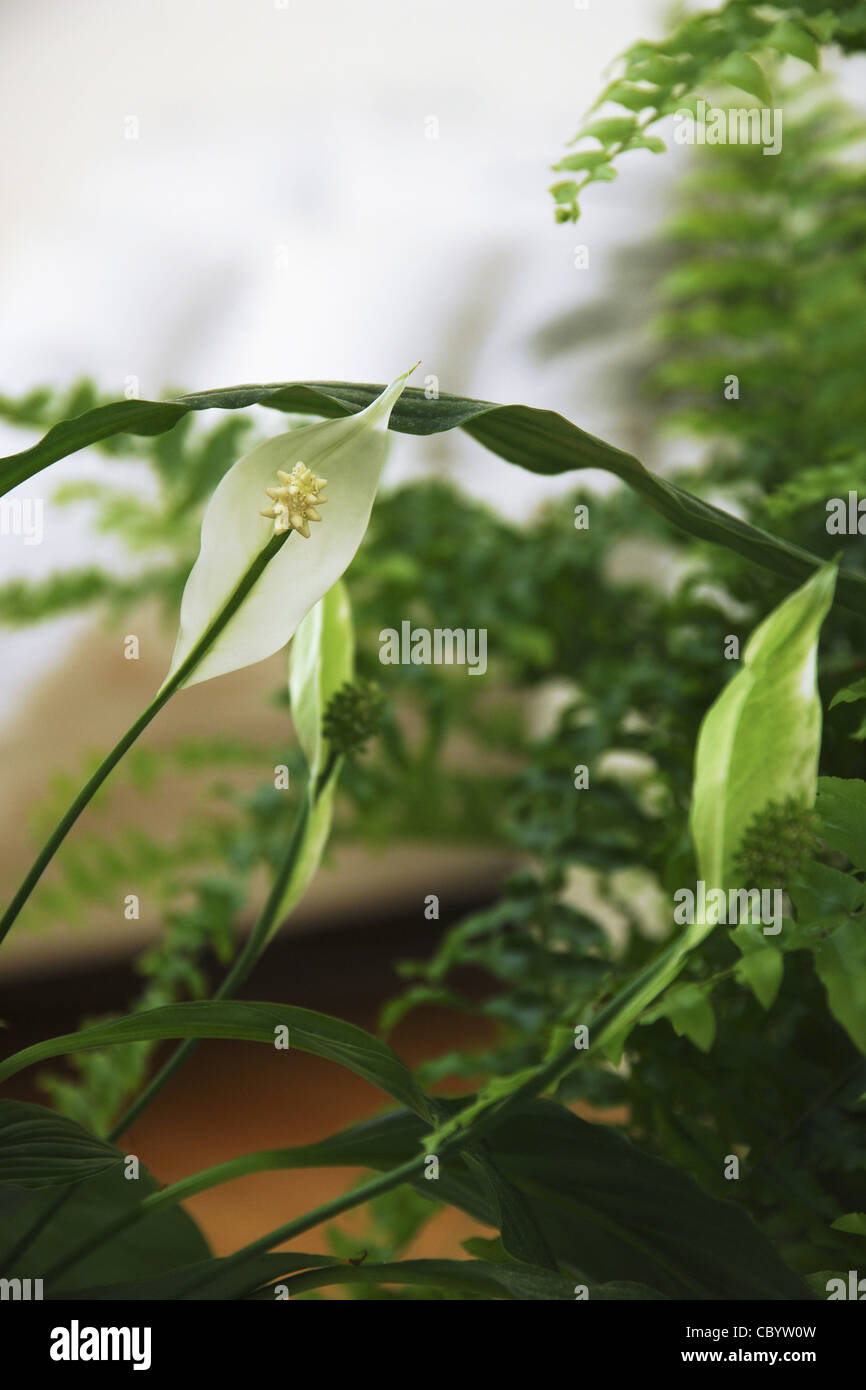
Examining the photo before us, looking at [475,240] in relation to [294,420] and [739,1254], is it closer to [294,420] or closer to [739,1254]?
[294,420]

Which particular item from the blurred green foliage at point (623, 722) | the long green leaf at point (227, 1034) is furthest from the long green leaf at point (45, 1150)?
the blurred green foliage at point (623, 722)

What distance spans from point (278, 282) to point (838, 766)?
0.92 metres

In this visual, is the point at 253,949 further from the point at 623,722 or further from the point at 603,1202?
the point at 623,722

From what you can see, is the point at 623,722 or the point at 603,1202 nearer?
the point at 603,1202

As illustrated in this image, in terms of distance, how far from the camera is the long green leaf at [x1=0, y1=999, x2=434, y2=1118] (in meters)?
0.22

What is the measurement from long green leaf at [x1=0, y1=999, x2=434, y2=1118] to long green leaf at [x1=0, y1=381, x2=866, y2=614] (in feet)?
0.36

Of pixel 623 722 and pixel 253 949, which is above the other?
pixel 623 722

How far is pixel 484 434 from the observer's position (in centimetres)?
27

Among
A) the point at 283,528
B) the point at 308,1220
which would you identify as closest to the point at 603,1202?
the point at 308,1220

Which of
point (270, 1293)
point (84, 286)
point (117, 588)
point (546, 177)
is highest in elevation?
point (546, 177)

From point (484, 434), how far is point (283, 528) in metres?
0.08

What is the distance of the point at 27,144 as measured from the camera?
129cm

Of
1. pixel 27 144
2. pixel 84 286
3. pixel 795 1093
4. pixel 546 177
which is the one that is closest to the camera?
pixel 795 1093

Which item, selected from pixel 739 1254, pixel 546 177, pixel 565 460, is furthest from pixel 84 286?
pixel 739 1254
